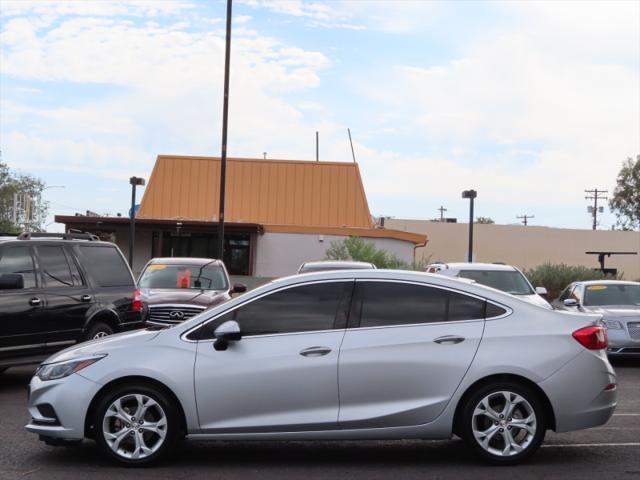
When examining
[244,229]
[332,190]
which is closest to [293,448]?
[244,229]

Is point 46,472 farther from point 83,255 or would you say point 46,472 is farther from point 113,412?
point 83,255

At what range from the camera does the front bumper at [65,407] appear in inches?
281

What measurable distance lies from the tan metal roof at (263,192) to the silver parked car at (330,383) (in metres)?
37.1

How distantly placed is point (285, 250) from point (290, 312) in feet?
106

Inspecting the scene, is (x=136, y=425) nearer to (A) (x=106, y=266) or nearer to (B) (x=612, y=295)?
(A) (x=106, y=266)

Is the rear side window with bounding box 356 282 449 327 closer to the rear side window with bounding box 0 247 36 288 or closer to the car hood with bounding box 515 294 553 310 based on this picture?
the car hood with bounding box 515 294 553 310

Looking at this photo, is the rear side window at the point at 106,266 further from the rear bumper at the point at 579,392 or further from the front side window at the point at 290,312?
the rear bumper at the point at 579,392

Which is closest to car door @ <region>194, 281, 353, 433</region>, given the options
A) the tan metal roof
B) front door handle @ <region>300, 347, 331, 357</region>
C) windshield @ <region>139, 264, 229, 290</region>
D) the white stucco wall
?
front door handle @ <region>300, 347, 331, 357</region>

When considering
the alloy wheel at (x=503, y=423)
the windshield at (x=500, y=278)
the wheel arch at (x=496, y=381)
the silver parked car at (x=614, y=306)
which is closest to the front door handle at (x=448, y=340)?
the wheel arch at (x=496, y=381)

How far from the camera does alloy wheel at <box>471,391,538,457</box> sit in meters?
7.14

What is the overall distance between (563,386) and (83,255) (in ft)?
24.0

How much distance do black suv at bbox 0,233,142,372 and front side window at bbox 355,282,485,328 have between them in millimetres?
5343

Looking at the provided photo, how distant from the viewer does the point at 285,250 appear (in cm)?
3956

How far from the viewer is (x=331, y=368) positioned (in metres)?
7.09
